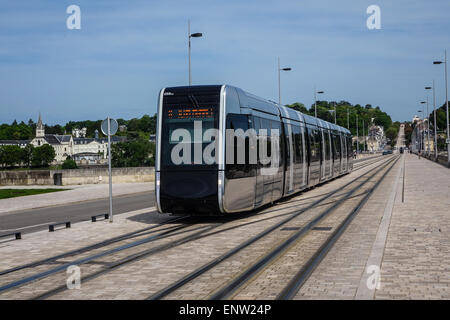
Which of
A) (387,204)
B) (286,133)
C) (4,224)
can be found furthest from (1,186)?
(387,204)

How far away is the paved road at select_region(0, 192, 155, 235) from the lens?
16.0 m

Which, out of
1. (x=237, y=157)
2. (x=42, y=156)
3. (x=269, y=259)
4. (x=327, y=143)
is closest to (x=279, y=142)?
(x=237, y=157)

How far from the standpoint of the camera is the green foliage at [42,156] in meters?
184

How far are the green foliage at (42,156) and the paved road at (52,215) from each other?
168 m

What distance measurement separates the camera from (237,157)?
13.4 meters

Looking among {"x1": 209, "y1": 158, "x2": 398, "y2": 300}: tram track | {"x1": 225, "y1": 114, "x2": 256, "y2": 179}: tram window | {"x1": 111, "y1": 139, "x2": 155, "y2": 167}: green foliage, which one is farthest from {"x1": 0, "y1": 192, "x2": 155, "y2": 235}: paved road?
{"x1": 111, "y1": 139, "x2": 155, "y2": 167}: green foliage

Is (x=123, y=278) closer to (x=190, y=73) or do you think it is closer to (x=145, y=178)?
(x=190, y=73)

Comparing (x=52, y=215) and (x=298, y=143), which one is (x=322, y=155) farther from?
(x=52, y=215)

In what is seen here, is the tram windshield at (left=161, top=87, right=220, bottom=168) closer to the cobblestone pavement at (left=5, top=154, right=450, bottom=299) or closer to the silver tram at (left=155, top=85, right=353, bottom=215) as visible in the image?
the silver tram at (left=155, top=85, right=353, bottom=215)

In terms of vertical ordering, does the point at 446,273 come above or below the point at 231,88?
below

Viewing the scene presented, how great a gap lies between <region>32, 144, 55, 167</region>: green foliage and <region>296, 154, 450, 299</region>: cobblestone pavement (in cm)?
17999

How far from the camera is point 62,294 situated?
716 centimetres

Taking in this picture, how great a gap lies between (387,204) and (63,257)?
10328 millimetres

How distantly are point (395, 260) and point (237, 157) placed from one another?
559 centimetres
